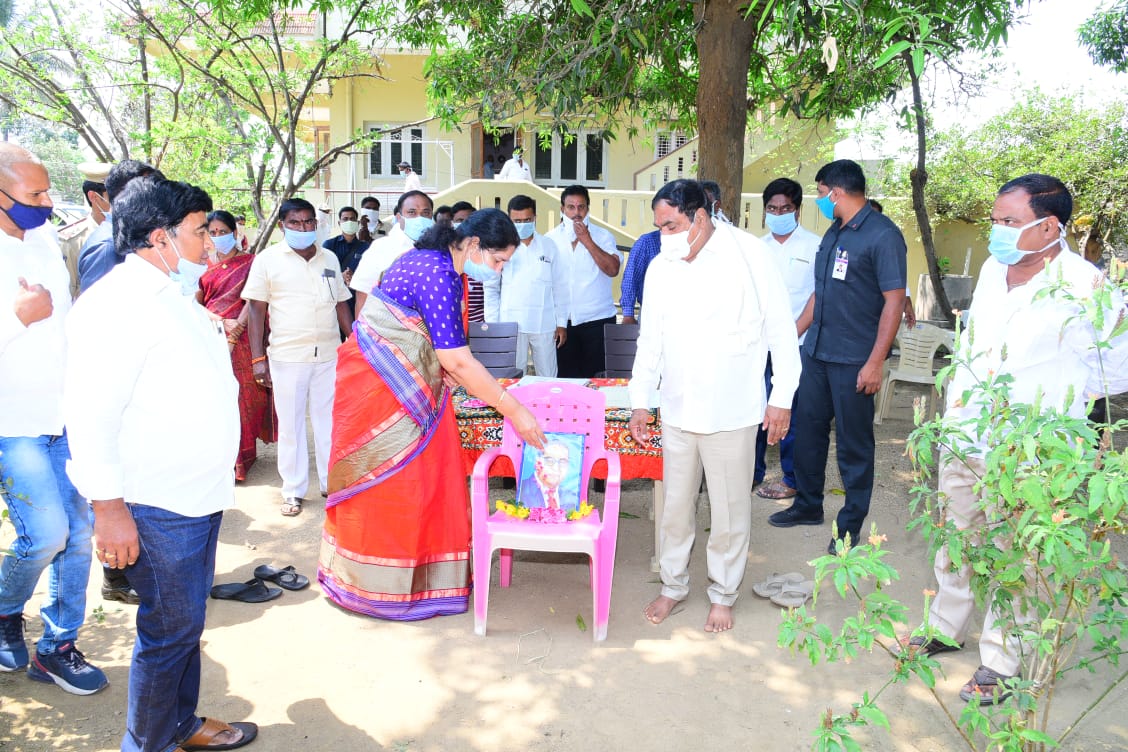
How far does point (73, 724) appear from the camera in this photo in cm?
282

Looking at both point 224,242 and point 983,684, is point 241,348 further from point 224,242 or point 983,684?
point 983,684

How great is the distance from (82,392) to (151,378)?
0.54 ft

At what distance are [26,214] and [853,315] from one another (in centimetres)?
358

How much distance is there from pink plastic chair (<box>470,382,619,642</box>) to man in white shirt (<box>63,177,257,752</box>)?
4.03 feet

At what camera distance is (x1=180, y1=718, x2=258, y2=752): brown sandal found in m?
Answer: 2.67

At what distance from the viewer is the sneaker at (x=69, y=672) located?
2.97m

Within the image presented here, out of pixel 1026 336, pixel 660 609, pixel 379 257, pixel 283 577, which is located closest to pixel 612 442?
pixel 660 609

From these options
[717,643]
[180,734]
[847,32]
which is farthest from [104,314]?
[847,32]

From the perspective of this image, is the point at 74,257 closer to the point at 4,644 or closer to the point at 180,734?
the point at 4,644

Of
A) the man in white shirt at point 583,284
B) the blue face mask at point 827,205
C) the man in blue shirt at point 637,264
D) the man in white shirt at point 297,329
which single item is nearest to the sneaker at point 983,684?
the blue face mask at point 827,205

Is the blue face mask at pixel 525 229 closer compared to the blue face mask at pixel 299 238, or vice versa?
the blue face mask at pixel 299 238

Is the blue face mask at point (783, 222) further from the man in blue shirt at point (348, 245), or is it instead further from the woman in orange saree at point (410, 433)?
the man in blue shirt at point (348, 245)

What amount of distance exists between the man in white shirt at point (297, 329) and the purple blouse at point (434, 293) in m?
1.45

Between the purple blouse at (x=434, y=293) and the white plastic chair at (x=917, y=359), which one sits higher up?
the purple blouse at (x=434, y=293)
